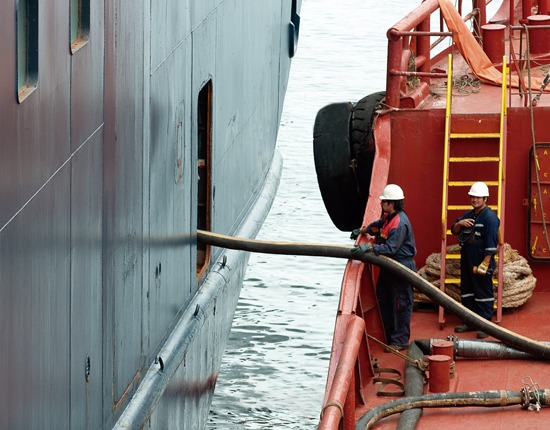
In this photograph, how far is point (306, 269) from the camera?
19.1m

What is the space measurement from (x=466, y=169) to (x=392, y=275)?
5.10ft

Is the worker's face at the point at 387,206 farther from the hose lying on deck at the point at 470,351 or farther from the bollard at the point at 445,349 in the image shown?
the bollard at the point at 445,349

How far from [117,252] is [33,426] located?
1.89 meters

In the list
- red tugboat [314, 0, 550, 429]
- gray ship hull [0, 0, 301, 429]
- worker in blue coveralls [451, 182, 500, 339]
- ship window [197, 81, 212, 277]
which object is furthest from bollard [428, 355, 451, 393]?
ship window [197, 81, 212, 277]

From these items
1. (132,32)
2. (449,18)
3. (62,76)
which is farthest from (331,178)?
(62,76)

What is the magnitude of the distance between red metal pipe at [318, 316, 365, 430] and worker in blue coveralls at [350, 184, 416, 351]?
3.19 ft

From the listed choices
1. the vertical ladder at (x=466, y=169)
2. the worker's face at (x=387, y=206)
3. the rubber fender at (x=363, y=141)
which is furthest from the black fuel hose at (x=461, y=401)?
the rubber fender at (x=363, y=141)

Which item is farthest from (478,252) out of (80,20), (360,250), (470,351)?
(80,20)

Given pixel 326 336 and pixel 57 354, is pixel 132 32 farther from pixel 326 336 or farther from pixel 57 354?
pixel 326 336

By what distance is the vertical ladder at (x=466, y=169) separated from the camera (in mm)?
9133

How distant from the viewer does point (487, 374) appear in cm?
838

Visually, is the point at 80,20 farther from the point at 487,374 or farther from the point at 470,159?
the point at 470,159

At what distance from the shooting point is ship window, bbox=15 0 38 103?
5.41m

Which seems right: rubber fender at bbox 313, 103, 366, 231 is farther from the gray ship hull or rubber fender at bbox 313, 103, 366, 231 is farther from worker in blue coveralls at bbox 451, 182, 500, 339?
worker in blue coveralls at bbox 451, 182, 500, 339
